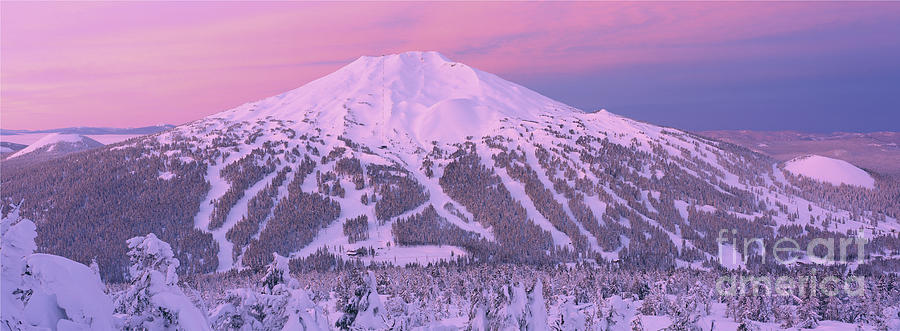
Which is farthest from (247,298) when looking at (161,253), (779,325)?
(779,325)

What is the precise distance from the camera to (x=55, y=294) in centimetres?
1422

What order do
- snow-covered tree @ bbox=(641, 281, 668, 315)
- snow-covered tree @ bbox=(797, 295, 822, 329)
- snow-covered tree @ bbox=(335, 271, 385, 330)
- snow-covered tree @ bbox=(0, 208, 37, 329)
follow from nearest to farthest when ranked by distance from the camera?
snow-covered tree @ bbox=(0, 208, 37, 329), snow-covered tree @ bbox=(335, 271, 385, 330), snow-covered tree @ bbox=(797, 295, 822, 329), snow-covered tree @ bbox=(641, 281, 668, 315)

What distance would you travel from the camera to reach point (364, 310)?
31.6 meters

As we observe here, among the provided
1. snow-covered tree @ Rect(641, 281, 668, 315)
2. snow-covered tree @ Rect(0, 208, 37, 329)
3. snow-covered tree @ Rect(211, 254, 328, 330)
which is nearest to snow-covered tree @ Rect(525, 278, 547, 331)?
snow-covered tree @ Rect(211, 254, 328, 330)

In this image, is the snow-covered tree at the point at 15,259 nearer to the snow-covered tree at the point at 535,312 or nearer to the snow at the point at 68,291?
the snow at the point at 68,291

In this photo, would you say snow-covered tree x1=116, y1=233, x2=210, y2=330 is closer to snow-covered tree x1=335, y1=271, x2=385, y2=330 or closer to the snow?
the snow

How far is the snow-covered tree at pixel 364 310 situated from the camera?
102 feet

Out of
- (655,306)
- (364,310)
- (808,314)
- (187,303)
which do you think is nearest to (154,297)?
(187,303)

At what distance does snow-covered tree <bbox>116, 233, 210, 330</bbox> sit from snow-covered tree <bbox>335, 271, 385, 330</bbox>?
1175 centimetres

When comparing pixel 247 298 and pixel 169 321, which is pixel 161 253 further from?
pixel 247 298

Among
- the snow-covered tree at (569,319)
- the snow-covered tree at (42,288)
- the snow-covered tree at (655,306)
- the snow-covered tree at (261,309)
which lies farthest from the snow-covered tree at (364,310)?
the snow-covered tree at (655,306)

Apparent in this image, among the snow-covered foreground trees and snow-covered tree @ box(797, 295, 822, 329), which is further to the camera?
snow-covered tree @ box(797, 295, 822, 329)

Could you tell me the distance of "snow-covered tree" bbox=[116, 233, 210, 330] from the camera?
18016 mm

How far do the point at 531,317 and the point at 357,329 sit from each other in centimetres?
1093
